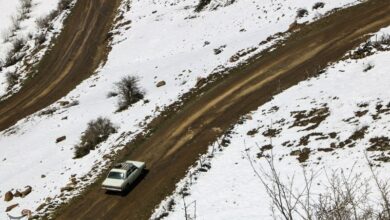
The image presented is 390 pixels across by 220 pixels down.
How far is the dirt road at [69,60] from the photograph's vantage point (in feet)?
150

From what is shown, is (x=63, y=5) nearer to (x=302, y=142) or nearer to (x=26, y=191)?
(x=26, y=191)

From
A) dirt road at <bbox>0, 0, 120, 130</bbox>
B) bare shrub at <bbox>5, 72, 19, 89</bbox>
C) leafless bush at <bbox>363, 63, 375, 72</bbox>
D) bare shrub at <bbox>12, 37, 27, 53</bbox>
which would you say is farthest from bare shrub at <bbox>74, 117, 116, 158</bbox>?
bare shrub at <bbox>12, 37, 27, 53</bbox>

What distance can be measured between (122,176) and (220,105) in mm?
9187

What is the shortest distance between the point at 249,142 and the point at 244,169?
3008 mm

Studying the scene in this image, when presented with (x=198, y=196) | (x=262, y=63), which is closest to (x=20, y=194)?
(x=198, y=196)

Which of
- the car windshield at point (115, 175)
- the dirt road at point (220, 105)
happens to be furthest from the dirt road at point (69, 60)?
the car windshield at point (115, 175)

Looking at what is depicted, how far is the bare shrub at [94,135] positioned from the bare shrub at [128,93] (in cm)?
285

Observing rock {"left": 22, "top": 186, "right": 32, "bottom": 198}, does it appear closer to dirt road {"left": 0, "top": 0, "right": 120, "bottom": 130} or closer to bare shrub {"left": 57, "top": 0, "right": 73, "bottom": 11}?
dirt road {"left": 0, "top": 0, "right": 120, "bottom": 130}

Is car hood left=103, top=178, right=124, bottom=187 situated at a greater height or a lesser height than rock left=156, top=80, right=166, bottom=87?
lesser

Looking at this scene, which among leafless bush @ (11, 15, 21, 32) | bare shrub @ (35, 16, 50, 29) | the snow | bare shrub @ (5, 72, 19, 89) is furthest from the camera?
leafless bush @ (11, 15, 21, 32)

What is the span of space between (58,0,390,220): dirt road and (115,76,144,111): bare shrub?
6017mm

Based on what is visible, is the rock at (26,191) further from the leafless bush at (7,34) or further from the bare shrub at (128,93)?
the leafless bush at (7,34)

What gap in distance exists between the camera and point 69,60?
173 ft

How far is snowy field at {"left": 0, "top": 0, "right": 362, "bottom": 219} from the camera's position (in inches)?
1221
